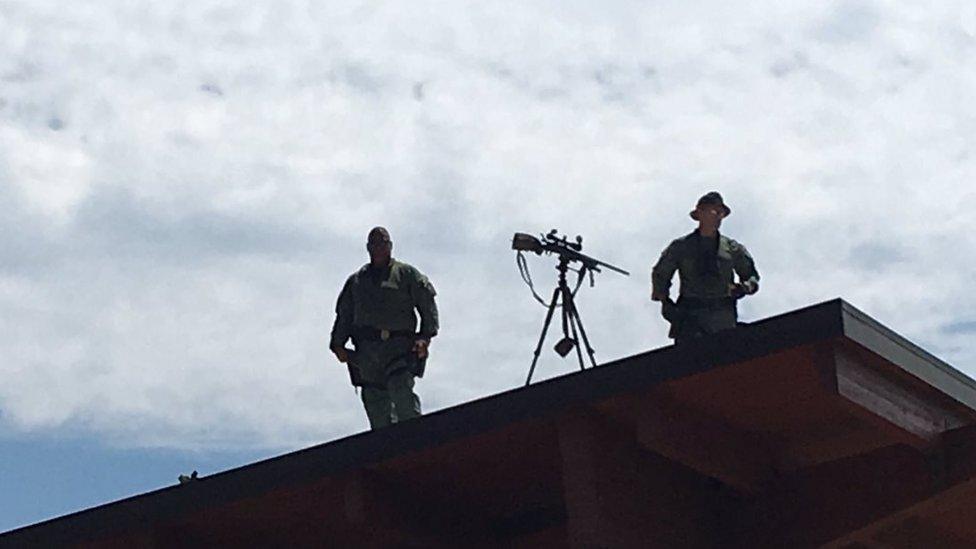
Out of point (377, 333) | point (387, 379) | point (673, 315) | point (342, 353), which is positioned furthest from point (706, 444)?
point (342, 353)

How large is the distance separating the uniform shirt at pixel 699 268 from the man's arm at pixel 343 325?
1.70m

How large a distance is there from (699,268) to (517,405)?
3.27 meters

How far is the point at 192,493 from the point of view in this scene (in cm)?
768

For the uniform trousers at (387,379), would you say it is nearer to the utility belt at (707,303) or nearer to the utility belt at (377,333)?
the utility belt at (377,333)

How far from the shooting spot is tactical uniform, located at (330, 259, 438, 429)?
1041cm

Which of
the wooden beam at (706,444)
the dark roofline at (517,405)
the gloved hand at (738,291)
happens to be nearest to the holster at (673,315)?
the gloved hand at (738,291)

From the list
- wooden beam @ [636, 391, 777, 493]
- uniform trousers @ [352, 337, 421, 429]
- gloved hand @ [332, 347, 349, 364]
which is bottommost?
wooden beam @ [636, 391, 777, 493]

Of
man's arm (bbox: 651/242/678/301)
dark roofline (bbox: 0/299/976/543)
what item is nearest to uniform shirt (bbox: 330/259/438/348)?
man's arm (bbox: 651/242/678/301)

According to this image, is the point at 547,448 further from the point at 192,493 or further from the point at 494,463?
the point at 192,493

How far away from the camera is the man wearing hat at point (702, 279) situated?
992 cm

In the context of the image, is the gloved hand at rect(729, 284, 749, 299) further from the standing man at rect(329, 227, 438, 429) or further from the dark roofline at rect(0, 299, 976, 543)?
the dark roofline at rect(0, 299, 976, 543)

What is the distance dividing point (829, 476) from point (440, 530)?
5.24ft

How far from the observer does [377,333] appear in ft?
34.3

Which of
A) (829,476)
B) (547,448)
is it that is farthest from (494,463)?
(829,476)
